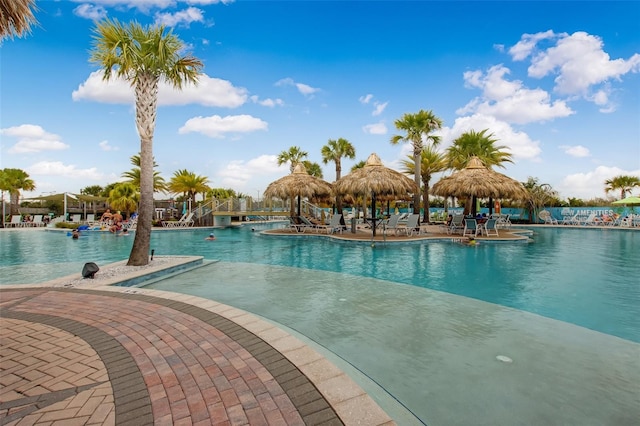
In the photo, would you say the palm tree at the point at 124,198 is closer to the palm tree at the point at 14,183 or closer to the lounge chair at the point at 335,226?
the palm tree at the point at 14,183

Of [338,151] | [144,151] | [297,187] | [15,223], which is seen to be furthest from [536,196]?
[15,223]

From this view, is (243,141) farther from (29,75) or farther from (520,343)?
(520,343)

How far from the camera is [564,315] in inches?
189

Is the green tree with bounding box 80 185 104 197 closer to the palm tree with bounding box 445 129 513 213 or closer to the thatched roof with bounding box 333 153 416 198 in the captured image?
the thatched roof with bounding box 333 153 416 198

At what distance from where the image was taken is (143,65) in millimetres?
8102

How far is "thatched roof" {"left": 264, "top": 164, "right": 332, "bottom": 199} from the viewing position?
60.1 feet

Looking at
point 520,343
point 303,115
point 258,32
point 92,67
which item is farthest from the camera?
point 303,115

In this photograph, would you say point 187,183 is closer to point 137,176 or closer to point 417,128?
point 137,176

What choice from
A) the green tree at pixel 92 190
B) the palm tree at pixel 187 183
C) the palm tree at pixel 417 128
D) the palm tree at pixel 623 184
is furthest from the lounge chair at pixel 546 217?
the green tree at pixel 92 190

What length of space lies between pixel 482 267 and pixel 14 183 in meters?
46.6

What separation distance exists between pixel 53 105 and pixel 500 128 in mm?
27396

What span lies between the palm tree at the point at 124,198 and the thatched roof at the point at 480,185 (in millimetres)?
25500

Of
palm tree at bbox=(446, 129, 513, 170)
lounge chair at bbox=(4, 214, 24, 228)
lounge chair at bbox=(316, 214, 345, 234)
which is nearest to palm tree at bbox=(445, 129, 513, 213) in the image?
palm tree at bbox=(446, 129, 513, 170)

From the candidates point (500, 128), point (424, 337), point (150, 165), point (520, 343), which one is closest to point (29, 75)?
point (150, 165)
